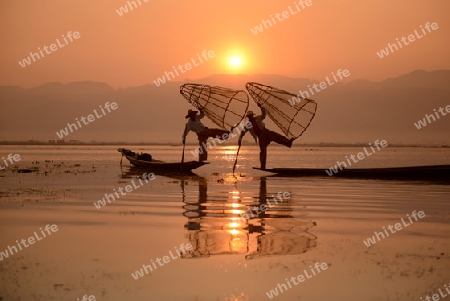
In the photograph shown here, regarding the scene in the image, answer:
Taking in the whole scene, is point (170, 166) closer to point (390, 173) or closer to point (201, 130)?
point (201, 130)

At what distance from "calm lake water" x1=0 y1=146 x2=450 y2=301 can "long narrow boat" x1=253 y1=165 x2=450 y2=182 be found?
5.28m

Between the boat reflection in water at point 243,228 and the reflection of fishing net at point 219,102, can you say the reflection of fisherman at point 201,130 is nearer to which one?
the reflection of fishing net at point 219,102

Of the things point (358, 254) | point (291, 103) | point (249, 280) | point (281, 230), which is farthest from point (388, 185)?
point (249, 280)

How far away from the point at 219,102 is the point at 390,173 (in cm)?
945

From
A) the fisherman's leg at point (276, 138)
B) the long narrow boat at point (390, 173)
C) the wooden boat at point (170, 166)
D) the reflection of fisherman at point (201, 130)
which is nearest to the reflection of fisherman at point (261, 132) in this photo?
the fisherman's leg at point (276, 138)

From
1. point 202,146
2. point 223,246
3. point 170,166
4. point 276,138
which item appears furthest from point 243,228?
point 170,166

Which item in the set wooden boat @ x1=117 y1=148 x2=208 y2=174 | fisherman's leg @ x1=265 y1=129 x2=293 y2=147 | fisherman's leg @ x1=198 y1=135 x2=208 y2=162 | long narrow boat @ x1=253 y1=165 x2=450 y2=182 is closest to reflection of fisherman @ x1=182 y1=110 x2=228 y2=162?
fisherman's leg @ x1=198 y1=135 x2=208 y2=162

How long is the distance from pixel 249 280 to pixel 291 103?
2223cm

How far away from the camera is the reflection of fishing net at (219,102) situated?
33156mm

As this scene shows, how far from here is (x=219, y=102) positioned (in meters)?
33.4

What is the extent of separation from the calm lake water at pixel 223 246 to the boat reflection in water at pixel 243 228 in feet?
0.08

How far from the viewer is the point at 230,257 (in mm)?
11039

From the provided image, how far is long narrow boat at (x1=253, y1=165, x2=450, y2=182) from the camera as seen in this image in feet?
90.8

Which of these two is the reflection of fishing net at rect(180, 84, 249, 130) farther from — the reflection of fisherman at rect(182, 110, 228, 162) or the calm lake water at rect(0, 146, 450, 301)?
the calm lake water at rect(0, 146, 450, 301)
